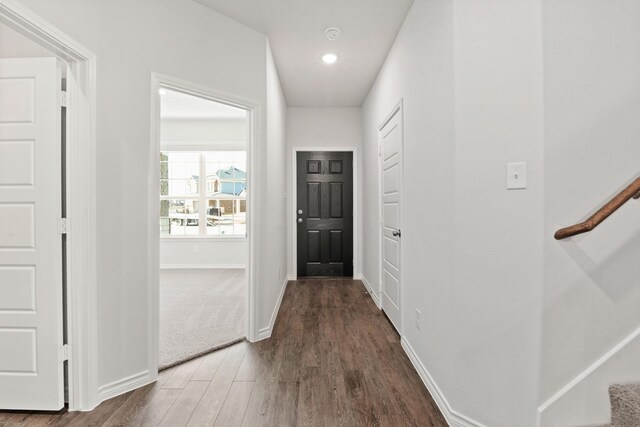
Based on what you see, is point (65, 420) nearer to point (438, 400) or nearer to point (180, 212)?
point (438, 400)

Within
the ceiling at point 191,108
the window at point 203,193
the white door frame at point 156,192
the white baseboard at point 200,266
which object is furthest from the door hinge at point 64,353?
the window at point 203,193

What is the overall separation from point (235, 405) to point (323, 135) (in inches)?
156

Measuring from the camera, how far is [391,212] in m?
3.12

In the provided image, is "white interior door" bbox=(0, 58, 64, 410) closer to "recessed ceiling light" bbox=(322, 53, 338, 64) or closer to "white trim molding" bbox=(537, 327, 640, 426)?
"recessed ceiling light" bbox=(322, 53, 338, 64)

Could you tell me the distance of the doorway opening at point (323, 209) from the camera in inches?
198

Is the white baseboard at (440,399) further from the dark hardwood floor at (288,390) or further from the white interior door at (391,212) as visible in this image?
the white interior door at (391,212)

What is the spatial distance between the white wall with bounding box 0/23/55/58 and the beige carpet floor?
2114 mm

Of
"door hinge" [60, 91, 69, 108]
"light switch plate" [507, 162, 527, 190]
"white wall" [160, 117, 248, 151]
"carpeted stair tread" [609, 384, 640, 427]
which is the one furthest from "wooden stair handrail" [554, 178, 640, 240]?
"white wall" [160, 117, 248, 151]

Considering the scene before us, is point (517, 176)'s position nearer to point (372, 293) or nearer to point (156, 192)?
point (156, 192)

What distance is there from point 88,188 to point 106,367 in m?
1.07

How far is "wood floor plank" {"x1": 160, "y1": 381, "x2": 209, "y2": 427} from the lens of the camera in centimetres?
171

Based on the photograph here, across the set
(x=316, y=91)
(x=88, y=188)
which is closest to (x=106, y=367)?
(x=88, y=188)

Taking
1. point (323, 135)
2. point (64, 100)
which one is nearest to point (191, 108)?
point (323, 135)

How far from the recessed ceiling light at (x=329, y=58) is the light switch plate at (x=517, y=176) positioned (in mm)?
2446
